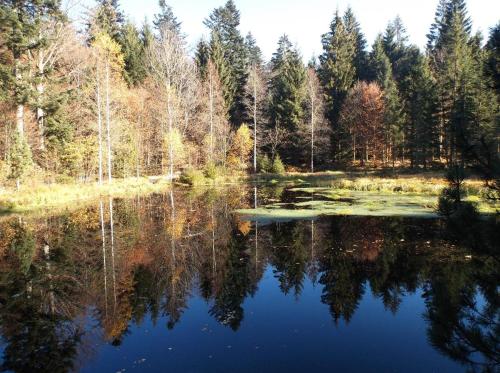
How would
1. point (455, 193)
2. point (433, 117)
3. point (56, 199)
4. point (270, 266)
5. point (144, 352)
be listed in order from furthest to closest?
point (433, 117) → point (56, 199) → point (270, 266) → point (144, 352) → point (455, 193)

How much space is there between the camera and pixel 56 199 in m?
23.9

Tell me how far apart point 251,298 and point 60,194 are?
19214 millimetres

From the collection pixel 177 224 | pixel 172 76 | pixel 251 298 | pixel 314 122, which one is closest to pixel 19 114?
pixel 177 224

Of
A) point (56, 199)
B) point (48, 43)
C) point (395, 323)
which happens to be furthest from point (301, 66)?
point (395, 323)

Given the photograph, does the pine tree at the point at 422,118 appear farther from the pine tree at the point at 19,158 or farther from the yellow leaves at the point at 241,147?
the pine tree at the point at 19,158

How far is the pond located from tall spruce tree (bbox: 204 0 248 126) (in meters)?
42.0

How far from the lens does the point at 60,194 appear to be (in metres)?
24.5

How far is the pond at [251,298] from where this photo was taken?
6.27 metres

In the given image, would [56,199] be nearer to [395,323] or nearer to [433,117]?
[395,323]

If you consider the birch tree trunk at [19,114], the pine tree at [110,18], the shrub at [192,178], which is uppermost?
the pine tree at [110,18]

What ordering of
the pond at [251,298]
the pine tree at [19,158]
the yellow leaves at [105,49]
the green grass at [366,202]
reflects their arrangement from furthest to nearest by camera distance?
1. the yellow leaves at [105,49]
2. the pine tree at [19,158]
3. the green grass at [366,202]
4. the pond at [251,298]

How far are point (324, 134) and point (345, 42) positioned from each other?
16.8 m

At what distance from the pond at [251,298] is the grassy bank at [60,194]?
16.5 ft

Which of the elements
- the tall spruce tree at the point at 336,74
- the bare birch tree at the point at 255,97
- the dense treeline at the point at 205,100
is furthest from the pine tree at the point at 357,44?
the bare birch tree at the point at 255,97
